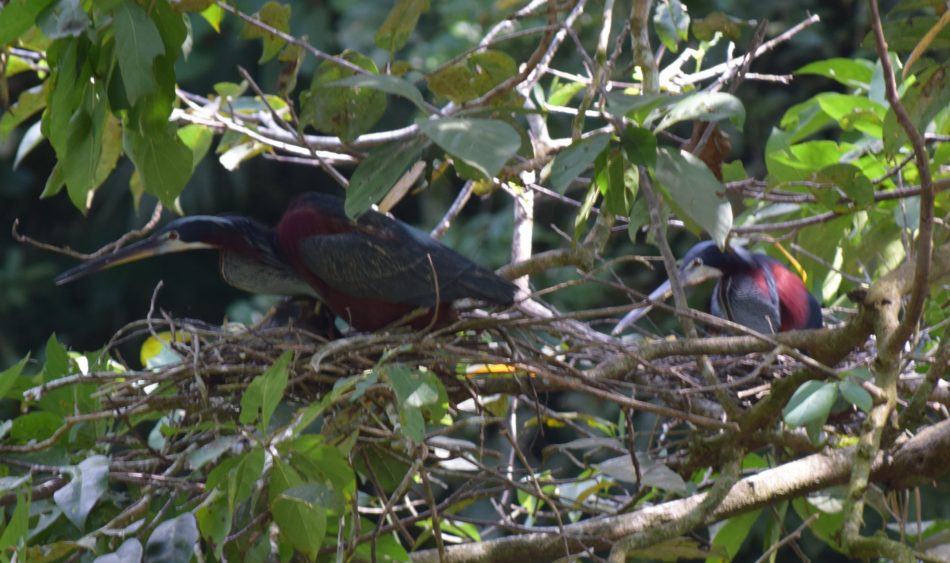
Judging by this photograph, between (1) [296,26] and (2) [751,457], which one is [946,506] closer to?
(2) [751,457]

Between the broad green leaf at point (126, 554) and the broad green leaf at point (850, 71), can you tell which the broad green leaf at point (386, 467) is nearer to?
the broad green leaf at point (126, 554)

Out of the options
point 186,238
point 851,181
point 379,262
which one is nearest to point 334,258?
point 379,262

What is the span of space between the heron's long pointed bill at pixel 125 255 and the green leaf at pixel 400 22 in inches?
34.0

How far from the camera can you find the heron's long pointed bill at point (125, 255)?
2.76 metres

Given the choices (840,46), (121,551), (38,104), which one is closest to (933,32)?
(121,551)

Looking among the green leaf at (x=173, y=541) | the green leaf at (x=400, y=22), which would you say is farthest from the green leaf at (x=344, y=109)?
the green leaf at (x=173, y=541)

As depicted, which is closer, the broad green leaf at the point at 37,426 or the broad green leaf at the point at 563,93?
the broad green leaf at the point at 37,426

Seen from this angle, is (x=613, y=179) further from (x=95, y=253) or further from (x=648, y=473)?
(x=95, y=253)

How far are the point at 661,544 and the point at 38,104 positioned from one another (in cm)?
168

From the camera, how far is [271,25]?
242 cm

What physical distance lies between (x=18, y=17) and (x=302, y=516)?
78 cm

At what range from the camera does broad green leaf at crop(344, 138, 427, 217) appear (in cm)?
163

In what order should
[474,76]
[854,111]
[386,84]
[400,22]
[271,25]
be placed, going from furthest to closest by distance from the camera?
[854,111], [271,25], [474,76], [400,22], [386,84]

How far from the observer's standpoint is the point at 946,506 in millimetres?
5625
